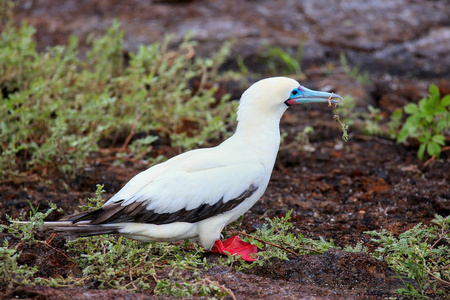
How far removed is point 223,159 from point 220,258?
2.27 ft

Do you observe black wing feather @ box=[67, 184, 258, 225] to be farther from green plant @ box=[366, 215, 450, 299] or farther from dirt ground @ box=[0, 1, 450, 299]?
green plant @ box=[366, 215, 450, 299]

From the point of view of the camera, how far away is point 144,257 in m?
4.11

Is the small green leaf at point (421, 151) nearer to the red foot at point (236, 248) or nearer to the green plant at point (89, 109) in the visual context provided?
the green plant at point (89, 109)

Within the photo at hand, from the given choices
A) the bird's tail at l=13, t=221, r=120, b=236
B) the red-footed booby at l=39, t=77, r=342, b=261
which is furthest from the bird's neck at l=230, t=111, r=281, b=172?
the bird's tail at l=13, t=221, r=120, b=236

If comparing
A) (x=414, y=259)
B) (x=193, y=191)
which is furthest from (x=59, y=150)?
(x=414, y=259)

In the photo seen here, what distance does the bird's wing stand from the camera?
4160 mm

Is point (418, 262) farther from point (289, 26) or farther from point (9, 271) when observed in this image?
point (289, 26)

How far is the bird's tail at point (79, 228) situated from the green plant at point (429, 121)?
360 cm

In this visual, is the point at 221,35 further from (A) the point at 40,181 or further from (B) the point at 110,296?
(B) the point at 110,296

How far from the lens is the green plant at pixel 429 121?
249 inches

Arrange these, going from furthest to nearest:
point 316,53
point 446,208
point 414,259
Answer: point 316,53
point 446,208
point 414,259

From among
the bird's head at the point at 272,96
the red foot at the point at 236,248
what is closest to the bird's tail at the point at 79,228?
the red foot at the point at 236,248

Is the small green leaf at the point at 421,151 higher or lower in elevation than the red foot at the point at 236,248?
lower

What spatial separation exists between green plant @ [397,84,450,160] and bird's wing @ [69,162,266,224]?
2715 mm
